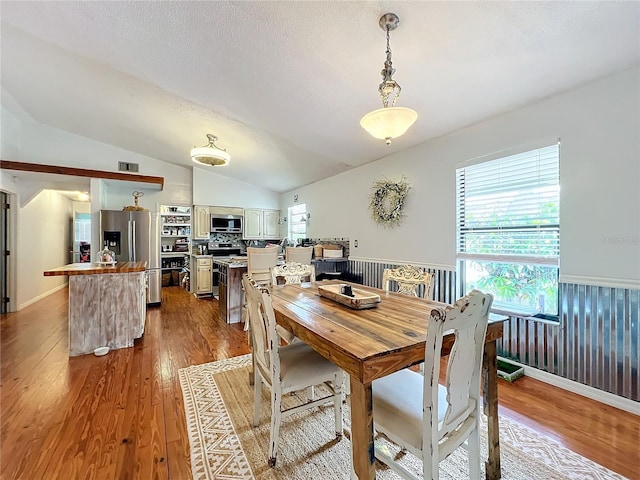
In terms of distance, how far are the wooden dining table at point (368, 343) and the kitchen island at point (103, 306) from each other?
2.20m

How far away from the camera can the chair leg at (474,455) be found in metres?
1.26

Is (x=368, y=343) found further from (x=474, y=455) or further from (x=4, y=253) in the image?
(x=4, y=253)

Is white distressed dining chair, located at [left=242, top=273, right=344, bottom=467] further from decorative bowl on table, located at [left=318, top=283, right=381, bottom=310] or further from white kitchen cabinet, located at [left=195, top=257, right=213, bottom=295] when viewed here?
white kitchen cabinet, located at [left=195, top=257, right=213, bottom=295]

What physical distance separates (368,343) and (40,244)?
7142 millimetres

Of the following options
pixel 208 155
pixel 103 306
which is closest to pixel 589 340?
pixel 208 155

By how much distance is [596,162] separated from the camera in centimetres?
212

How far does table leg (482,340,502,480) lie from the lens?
1.44 m

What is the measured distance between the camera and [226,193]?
6.91 metres

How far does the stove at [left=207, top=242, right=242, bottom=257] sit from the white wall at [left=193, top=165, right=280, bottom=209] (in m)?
0.98

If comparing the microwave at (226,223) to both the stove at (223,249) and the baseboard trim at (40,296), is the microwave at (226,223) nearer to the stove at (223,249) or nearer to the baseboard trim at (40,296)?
the stove at (223,249)

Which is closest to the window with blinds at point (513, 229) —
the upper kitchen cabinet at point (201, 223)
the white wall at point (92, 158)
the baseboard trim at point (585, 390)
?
the baseboard trim at point (585, 390)

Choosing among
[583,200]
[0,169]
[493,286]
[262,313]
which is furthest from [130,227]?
[583,200]

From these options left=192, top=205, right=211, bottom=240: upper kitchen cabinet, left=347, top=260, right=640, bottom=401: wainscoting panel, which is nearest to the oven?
left=192, top=205, right=211, bottom=240: upper kitchen cabinet

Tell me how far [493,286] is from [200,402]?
287 centimetres
